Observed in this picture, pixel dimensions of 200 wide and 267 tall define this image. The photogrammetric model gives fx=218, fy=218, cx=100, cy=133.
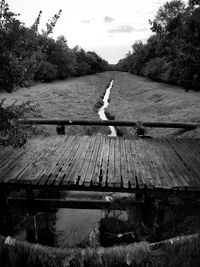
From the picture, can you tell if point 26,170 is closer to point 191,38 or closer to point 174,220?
point 174,220

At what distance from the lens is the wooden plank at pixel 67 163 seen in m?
5.42

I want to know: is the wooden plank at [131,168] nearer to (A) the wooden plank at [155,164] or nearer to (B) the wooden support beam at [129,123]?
(A) the wooden plank at [155,164]

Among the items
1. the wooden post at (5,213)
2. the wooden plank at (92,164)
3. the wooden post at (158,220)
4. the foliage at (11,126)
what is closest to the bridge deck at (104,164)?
the wooden plank at (92,164)

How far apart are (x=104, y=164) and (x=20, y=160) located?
2.59 meters

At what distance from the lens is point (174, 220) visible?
19.5ft

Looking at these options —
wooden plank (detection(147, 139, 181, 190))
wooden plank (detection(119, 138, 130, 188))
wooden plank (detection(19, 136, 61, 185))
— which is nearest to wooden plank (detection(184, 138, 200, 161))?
wooden plank (detection(147, 139, 181, 190))

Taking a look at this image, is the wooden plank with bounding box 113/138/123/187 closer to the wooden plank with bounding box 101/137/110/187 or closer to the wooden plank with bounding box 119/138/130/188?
the wooden plank with bounding box 119/138/130/188

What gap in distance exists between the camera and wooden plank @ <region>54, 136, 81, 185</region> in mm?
5422

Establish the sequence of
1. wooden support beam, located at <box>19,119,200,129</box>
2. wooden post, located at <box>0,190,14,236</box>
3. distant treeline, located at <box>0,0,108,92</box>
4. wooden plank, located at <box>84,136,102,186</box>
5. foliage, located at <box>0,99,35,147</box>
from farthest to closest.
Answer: wooden support beam, located at <box>19,119,200,129</box> → wooden post, located at <box>0,190,14,236</box> → wooden plank, located at <box>84,136,102,186</box> → foliage, located at <box>0,99,35,147</box> → distant treeline, located at <box>0,0,108,92</box>

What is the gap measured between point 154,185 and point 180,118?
34.5ft

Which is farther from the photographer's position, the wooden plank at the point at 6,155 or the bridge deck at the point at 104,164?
the wooden plank at the point at 6,155

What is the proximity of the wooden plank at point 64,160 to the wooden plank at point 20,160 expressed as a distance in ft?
2.85

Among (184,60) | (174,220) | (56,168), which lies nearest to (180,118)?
(184,60)

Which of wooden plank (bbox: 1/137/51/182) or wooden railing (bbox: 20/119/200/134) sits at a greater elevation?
wooden railing (bbox: 20/119/200/134)
